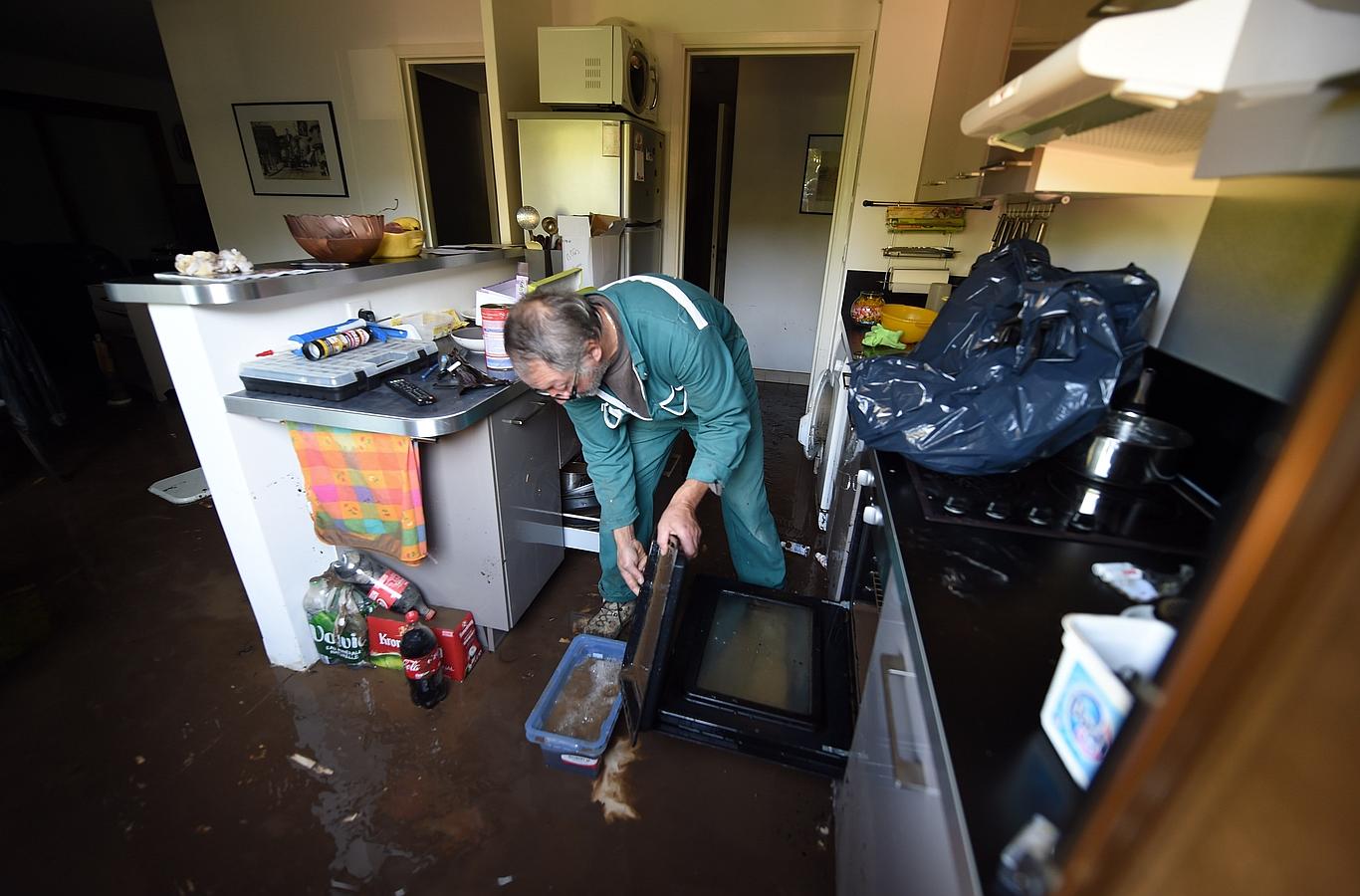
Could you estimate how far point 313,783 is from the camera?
135 centimetres

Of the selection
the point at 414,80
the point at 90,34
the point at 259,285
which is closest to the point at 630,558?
the point at 259,285

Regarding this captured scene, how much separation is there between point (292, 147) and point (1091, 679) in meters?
4.39

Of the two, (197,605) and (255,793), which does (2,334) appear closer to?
(197,605)

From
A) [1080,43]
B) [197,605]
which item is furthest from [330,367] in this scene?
[1080,43]

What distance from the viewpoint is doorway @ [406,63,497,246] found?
10.9 feet

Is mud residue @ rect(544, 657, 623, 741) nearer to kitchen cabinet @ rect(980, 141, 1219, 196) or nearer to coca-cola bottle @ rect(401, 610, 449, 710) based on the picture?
coca-cola bottle @ rect(401, 610, 449, 710)

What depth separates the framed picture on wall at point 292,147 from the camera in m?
3.28

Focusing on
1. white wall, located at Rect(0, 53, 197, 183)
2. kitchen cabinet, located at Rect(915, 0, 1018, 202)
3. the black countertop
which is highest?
white wall, located at Rect(0, 53, 197, 183)

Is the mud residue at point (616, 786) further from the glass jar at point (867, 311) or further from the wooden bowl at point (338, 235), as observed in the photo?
the glass jar at point (867, 311)

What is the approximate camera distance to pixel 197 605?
1.89m

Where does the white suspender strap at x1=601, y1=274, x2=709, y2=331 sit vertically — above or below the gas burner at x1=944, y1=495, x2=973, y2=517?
above

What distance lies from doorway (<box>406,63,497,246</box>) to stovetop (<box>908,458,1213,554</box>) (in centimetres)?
344

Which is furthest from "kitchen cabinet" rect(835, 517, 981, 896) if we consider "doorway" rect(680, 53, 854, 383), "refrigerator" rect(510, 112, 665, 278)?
"doorway" rect(680, 53, 854, 383)

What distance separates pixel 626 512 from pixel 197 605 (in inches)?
61.0
